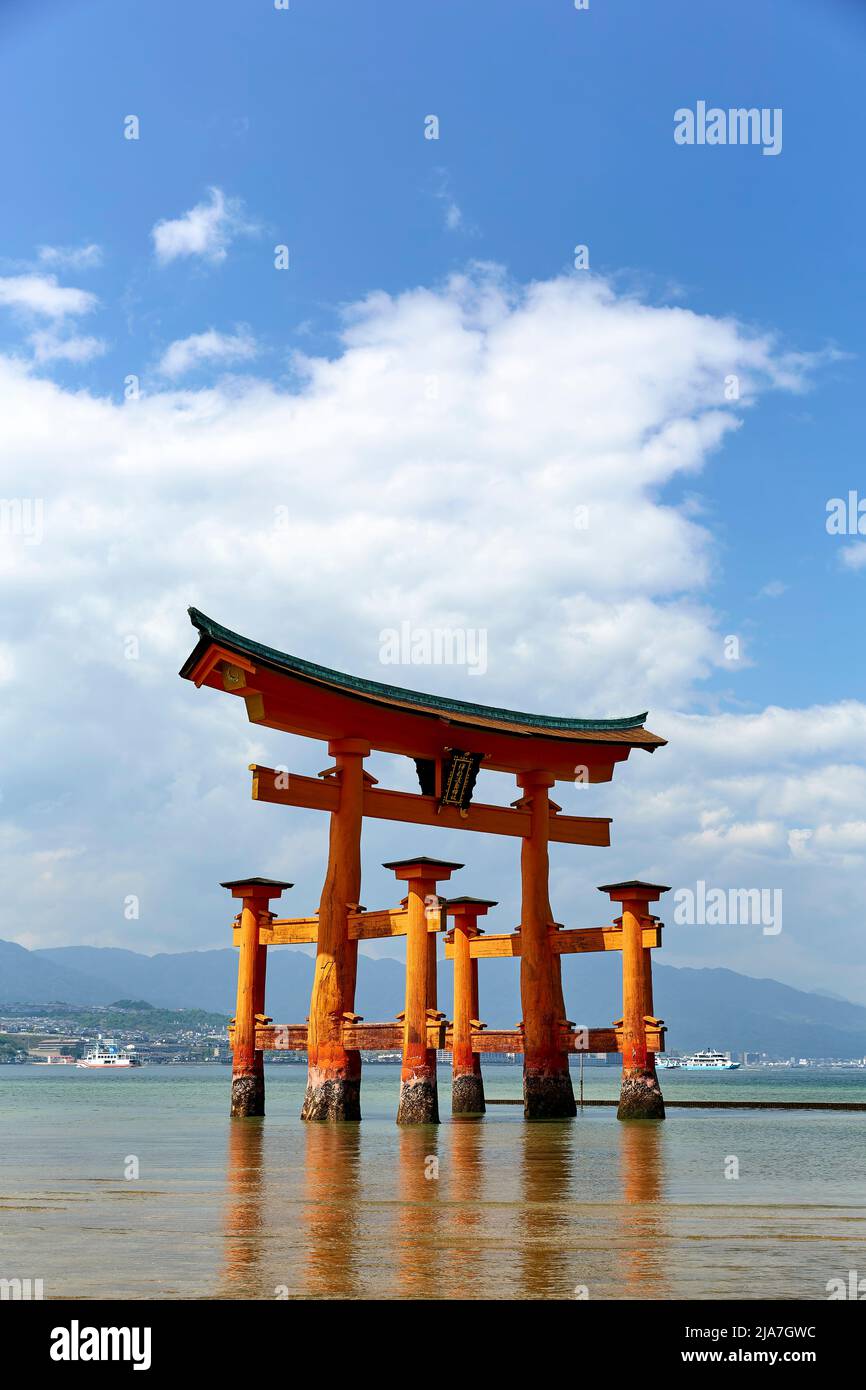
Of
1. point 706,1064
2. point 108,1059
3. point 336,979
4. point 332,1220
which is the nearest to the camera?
point 332,1220

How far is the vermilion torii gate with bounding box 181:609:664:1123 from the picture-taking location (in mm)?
23766

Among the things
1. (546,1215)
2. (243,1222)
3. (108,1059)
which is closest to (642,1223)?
(546,1215)

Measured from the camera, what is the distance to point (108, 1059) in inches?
5477

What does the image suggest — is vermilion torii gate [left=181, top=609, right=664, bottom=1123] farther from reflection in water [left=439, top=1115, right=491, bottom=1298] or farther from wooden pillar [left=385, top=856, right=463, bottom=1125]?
reflection in water [left=439, top=1115, right=491, bottom=1298]

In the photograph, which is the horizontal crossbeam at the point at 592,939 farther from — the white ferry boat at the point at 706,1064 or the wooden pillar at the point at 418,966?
the white ferry boat at the point at 706,1064

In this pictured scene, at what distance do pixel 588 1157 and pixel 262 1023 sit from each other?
1176 centimetres

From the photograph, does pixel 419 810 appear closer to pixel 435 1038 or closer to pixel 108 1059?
pixel 435 1038

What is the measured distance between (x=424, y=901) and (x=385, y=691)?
15.0 feet

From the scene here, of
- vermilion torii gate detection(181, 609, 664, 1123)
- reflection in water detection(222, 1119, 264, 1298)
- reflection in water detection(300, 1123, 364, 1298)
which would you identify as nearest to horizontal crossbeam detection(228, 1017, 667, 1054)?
vermilion torii gate detection(181, 609, 664, 1123)

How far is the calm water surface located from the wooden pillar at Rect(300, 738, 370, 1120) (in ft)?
8.22
